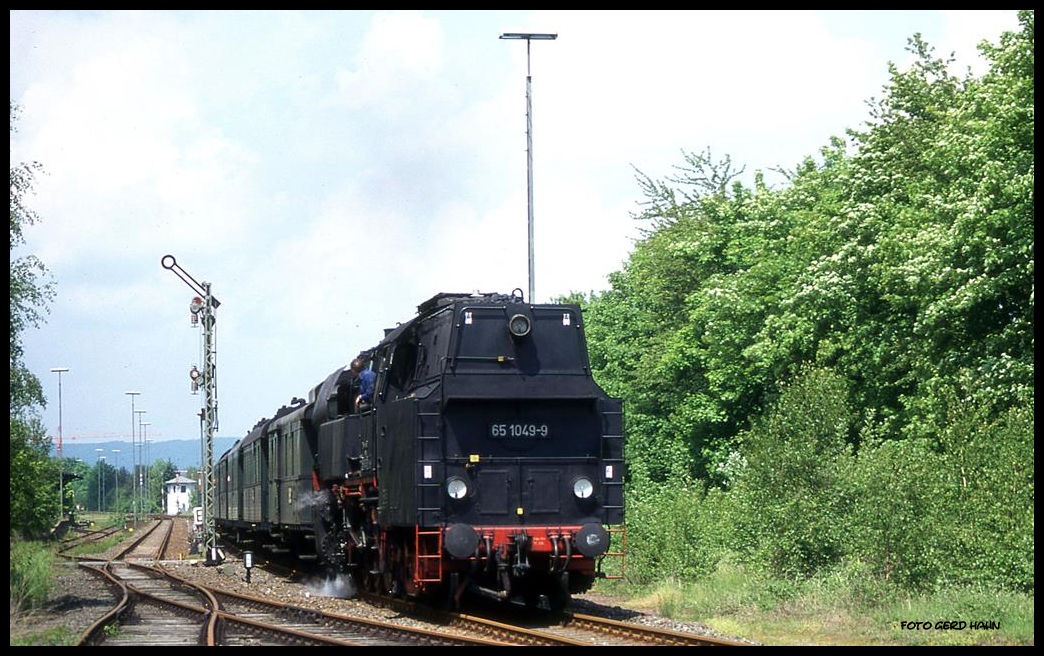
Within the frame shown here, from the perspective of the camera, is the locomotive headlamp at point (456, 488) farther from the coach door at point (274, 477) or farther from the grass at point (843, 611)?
the coach door at point (274, 477)

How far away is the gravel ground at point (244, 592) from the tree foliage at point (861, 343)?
3.45 metres

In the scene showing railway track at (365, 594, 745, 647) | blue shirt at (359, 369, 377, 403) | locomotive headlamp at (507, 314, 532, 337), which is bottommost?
railway track at (365, 594, 745, 647)

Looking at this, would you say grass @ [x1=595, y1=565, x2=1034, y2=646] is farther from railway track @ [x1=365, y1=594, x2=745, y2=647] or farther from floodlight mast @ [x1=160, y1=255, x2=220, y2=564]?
floodlight mast @ [x1=160, y1=255, x2=220, y2=564]

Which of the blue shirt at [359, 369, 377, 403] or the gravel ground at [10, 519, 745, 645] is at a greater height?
the blue shirt at [359, 369, 377, 403]

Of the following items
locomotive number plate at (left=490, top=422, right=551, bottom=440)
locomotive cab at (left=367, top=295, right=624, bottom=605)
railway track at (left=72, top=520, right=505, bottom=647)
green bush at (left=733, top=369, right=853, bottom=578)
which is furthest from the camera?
green bush at (left=733, top=369, right=853, bottom=578)

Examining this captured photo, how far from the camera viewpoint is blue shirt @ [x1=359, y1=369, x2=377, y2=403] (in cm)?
2100

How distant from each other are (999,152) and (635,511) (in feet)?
34.7

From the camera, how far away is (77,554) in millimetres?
48250

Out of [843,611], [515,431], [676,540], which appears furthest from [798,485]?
[515,431]

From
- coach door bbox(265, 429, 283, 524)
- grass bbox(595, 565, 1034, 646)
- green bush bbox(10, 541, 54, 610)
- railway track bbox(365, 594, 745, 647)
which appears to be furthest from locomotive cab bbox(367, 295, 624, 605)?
coach door bbox(265, 429, 283, 524)

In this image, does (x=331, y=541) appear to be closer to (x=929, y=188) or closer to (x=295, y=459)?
(x=295, y=459)

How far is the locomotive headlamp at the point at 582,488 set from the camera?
56.3 feet

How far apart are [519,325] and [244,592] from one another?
10121mm

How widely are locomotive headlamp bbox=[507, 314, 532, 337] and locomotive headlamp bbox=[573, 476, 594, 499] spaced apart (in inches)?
86.7
